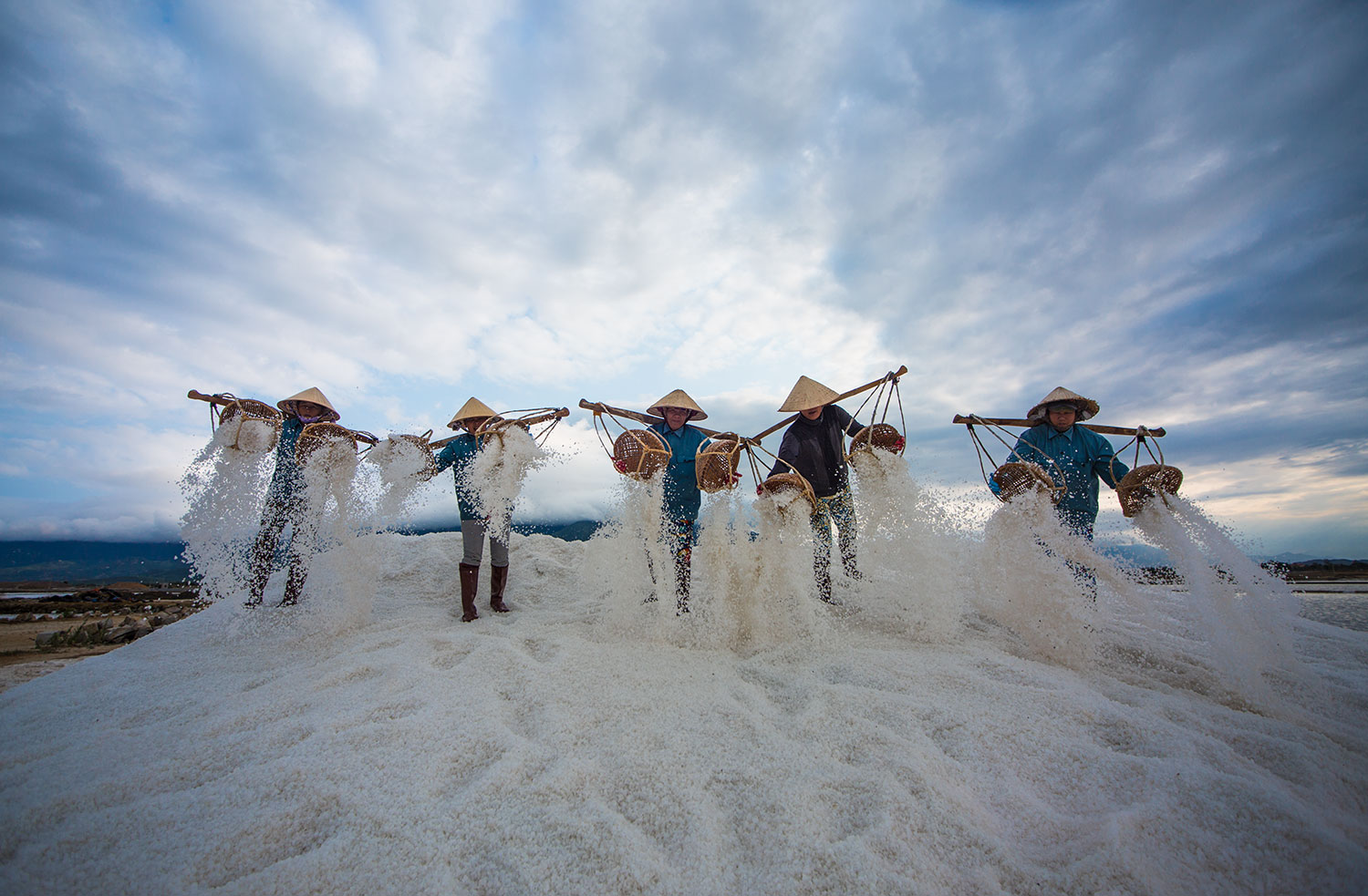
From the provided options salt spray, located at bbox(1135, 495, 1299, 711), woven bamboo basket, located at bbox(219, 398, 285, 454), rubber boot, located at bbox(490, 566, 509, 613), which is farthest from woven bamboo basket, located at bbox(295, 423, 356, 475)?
salt spray, located at bbox(1135, 495, 1299, 711)

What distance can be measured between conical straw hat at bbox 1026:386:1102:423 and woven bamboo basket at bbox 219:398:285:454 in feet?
20.3

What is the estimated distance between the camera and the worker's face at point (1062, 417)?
3707mm

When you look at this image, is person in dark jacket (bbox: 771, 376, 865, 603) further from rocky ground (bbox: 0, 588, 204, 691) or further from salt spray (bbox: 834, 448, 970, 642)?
rocky ground (bbox: 0, 588, 204, 691)

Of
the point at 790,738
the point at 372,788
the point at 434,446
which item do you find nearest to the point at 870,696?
the point at 790,738

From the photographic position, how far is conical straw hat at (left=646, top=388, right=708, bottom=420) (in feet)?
13.7

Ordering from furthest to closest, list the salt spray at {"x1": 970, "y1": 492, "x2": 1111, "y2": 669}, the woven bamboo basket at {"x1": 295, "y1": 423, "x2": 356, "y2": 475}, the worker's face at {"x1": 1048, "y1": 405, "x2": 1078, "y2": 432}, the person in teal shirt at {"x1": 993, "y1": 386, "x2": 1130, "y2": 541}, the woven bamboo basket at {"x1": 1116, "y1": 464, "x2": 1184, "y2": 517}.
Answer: the woven bamboo basket at {"x1": 295, "y1": 423, "x2": 356, "y2": 475}
the worker's face at {"x1": 1048, "y1": 405, "x2": 1078, "y2": 432}
the person in teal shirt at {"x1": 993, "y1": 386, "x2": 1130, "y2": 541}
the woven bamboo basket at {"x1": 1116, "y1": 464, "x2": 1184, "y2": 517}
the salt spray at {"x1": 970, "y1": 492, "x2": 1111, "y2": 669}

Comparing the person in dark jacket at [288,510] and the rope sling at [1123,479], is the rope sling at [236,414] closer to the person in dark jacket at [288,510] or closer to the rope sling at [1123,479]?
the person in dark jacket at [288,510]

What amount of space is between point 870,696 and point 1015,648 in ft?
4.65

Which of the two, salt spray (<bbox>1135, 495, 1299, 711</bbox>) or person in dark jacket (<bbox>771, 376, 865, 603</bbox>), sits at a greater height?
person in dark jacket (<bbox>771, 376, 865, 603</bbox>)

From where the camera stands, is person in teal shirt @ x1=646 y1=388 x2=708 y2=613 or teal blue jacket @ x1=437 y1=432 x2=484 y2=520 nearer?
person in teal shirt @ x1=646 y1=388 x2=708 y2=613

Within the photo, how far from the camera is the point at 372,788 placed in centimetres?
162

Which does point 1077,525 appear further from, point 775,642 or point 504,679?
point 504,679

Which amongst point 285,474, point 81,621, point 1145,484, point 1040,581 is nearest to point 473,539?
point 285,474

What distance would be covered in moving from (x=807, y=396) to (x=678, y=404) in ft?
3.52
